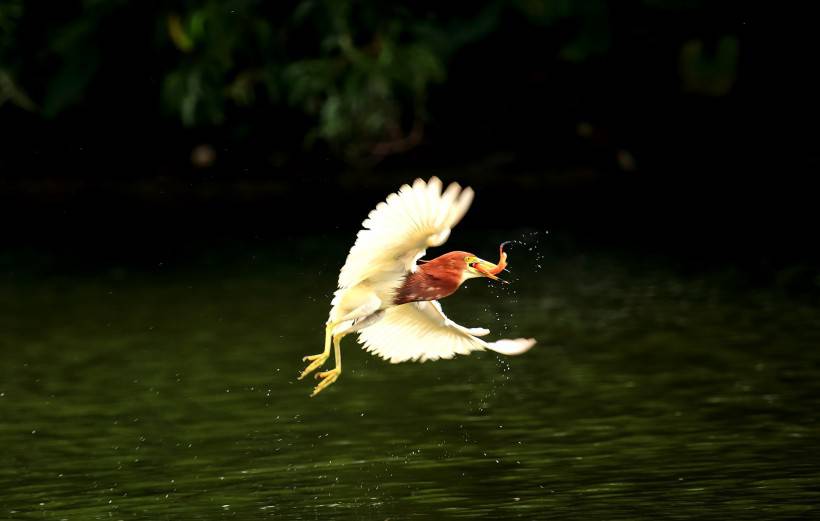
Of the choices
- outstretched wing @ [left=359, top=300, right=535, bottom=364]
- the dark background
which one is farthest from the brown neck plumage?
the dark background

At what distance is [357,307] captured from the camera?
8602 millimetres

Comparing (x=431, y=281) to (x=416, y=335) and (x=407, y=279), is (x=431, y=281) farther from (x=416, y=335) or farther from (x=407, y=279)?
(x=416, y=335)

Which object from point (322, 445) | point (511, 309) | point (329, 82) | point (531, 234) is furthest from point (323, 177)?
point (322, 445)

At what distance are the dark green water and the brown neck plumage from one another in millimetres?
1390

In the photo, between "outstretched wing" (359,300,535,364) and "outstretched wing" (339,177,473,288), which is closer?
"outstretched wing" (339,177,473,288)

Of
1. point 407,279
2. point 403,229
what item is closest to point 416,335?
point 407,279

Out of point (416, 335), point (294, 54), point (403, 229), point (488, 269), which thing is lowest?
point (488, 269)

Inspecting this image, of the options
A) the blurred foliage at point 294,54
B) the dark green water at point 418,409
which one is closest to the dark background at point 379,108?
the blurred foliage at point 294,54

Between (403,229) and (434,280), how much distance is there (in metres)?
0.33

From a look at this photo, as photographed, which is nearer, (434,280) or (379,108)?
(434,280)

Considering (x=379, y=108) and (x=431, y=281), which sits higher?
(x=379, y=108)

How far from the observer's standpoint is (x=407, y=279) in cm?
853

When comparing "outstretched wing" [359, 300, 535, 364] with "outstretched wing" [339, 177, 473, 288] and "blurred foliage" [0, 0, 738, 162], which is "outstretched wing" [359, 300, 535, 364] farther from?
"blurred foliage" [0, 0, 738, 162]

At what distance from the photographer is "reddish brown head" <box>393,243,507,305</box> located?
27.2ft
